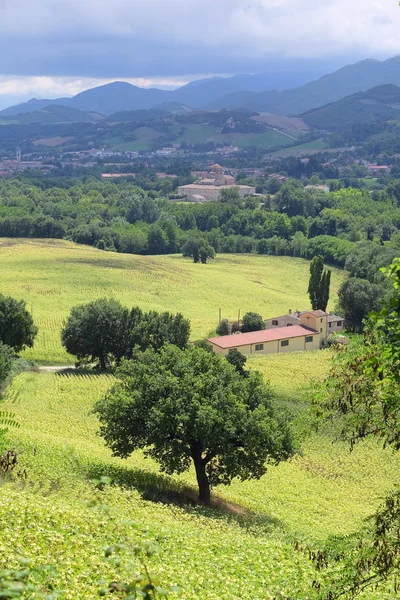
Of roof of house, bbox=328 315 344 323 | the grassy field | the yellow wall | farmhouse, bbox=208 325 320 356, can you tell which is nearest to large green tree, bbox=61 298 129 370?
the grassy field

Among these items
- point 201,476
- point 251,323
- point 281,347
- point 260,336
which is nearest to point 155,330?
point 260,336

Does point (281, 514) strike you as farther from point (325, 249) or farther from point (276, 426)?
point (325, 249)

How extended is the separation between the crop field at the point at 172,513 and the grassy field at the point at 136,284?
104ft

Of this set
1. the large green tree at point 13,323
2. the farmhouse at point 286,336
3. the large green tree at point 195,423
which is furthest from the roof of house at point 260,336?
the large green tree at point 195,423

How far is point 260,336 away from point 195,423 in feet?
147

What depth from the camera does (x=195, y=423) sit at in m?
24.6

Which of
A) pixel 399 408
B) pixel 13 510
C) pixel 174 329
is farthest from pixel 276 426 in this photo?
pixel 174 329

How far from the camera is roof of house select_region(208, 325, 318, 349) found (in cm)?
6562

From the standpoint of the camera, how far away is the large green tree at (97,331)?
185 feet

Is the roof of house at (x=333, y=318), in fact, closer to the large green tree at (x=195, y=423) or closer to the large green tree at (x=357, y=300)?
the large green tree at (x=357, y=300)

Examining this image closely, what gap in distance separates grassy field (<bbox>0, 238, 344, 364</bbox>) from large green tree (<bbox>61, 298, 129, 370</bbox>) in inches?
241

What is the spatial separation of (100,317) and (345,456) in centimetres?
2514

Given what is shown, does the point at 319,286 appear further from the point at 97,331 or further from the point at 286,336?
the point at 97,331

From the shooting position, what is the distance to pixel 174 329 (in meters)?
57.4
